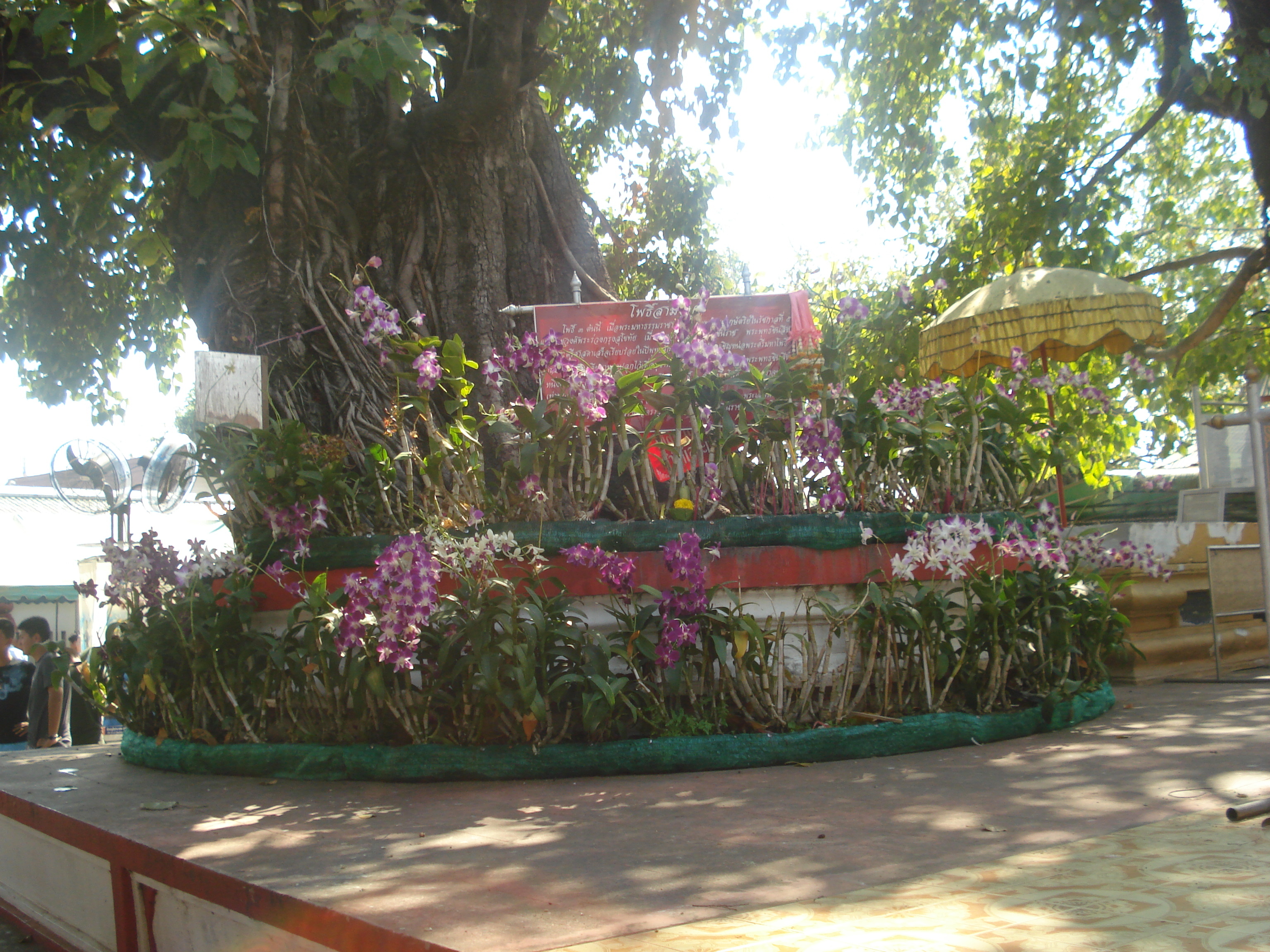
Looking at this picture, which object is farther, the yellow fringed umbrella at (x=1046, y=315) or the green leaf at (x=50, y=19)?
the yellow fringed umbrella at (x=1046, y=315)

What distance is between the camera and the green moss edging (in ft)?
11.6

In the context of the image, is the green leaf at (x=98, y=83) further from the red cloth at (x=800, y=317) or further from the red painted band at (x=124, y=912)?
the red painted band at (x=124, y=912)

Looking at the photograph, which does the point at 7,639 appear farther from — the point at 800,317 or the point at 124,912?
the point at 800,317

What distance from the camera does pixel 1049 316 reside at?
18.9 ft

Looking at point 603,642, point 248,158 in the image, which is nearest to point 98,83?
point 248,158

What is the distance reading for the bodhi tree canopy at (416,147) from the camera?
540 cm

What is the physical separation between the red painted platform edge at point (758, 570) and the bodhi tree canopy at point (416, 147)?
1.99 m

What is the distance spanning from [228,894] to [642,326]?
413 centimetres

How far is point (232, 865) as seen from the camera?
7.91 ft

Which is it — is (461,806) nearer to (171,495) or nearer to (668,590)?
(668,590)

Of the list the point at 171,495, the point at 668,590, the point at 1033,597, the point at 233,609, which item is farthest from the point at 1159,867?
the point at 171,495

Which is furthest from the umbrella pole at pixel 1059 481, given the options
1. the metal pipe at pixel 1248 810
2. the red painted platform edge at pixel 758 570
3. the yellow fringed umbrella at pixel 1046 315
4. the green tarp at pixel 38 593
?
the green tarp at pixel 38 593

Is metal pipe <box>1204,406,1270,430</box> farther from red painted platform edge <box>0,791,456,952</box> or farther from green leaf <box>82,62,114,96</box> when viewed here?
green leaf <box>82,62,114,96</box>

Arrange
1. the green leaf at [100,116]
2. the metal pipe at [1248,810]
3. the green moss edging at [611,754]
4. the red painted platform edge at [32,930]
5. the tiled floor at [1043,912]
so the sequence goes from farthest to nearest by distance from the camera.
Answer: the green leaf at [100,116] → the green moss edging at [611,754] → the red painted platform edge at [32,930] → the metal pipe at [1248,810] → the tiled floor at [1043,912]
